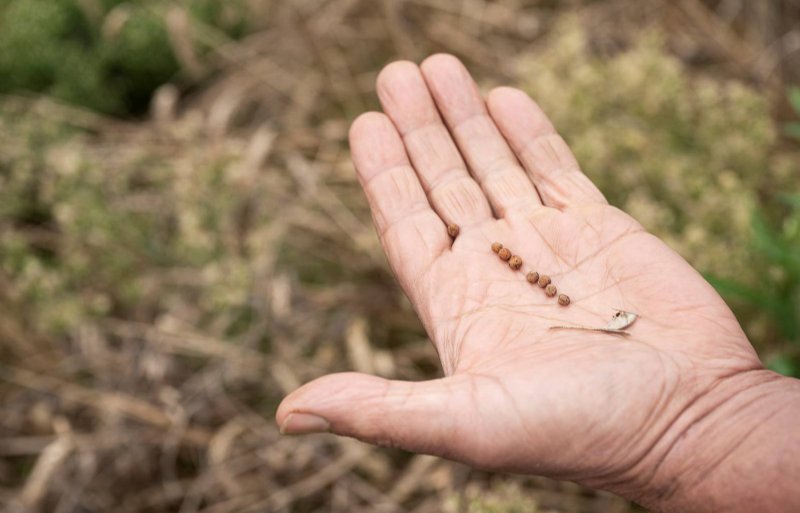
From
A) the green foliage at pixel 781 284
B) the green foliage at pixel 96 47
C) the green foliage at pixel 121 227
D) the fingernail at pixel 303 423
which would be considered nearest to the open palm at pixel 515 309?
the fingernail at pixel 303 423

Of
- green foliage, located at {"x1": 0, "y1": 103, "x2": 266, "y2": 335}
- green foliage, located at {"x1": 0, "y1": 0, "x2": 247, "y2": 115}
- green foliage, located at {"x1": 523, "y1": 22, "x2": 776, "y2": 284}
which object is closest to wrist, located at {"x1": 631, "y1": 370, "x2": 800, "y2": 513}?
green foliage, located at {"x1": 523, "y1": 22, "x2": 776, "y2": 284}

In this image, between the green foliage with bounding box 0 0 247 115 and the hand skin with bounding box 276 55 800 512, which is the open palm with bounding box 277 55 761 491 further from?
the green foliage with bounding box 0 0 247 115

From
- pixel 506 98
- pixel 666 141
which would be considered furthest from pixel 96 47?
pixel 666 141

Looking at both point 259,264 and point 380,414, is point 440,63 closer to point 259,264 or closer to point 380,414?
point 259,264

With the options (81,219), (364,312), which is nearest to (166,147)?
(81,219)

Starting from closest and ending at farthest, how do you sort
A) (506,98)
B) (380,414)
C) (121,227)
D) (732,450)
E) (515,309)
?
(380,414), (732,450), (515,309), (506,98), (121,227)

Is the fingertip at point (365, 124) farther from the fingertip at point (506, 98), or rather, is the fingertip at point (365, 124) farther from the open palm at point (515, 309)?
the fingertip at point (506, 98)
